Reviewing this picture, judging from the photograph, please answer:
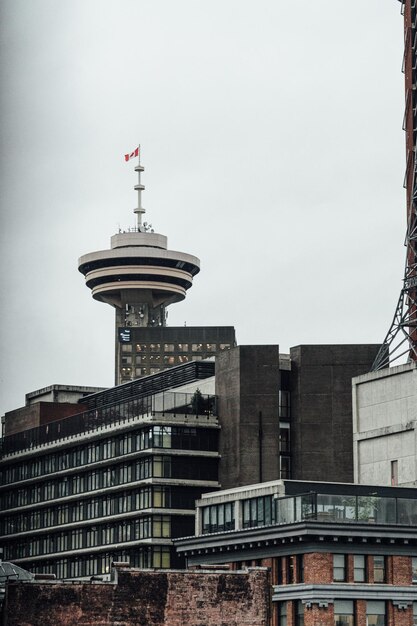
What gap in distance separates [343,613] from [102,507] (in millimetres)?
64042

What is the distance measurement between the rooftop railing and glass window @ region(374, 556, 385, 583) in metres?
51.9

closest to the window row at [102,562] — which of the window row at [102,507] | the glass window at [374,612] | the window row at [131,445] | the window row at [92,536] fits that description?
the window row at [92,536]

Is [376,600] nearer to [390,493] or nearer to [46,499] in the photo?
[390,493]

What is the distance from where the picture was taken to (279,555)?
10694 centimetres

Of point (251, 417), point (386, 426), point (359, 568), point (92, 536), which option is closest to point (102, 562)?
point (92, 536)

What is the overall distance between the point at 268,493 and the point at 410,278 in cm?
4609

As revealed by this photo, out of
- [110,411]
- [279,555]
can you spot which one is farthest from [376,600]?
[110,411]

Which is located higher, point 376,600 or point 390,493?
point 390,493

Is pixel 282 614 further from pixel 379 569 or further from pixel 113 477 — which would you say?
pixel 113 477

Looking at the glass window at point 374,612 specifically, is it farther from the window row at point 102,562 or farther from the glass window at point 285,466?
the glass window at point 285,466

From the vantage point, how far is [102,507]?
540 feet

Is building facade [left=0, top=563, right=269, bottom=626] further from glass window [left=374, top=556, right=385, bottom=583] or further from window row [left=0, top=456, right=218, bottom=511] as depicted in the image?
window row [left=0, top=456, right=218, bottom=511]

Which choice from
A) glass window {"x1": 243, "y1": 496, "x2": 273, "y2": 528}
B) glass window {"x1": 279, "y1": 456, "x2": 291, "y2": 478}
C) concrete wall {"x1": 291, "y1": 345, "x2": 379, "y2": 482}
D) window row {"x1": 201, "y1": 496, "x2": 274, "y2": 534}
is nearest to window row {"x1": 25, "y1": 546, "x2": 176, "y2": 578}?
glass window {"x1": 279, "y1": 456, "x2": 291, "y2": 478}

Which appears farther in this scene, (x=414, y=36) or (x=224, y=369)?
(x=414, y=36)
